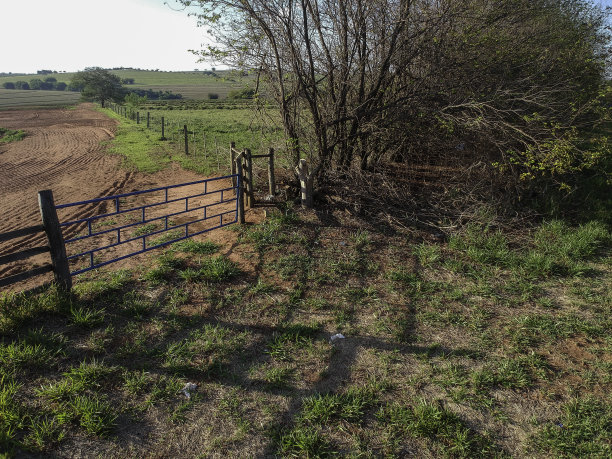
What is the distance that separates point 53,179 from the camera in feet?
41.1

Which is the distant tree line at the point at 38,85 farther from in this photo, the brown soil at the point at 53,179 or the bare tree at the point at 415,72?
the bare tree at the point at 415,72

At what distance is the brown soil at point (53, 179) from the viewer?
7.73 metres

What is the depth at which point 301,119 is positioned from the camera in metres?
9.08

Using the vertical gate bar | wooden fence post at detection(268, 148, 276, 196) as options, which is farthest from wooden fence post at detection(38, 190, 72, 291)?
wooden fence post at detection(268, 148, 276, 196)

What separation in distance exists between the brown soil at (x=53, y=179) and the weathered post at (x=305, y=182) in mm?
5068

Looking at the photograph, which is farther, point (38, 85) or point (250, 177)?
point (38, 85)

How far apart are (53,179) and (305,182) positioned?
9774 mm

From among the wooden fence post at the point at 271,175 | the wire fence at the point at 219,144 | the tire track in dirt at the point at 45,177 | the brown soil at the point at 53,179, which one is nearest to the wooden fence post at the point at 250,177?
the wooden fence post at the point at 271,175

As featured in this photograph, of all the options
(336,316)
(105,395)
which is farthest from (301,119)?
(105,395)

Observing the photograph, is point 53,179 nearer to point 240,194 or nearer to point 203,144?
point 203,144

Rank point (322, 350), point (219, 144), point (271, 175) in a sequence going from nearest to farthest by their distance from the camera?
point (322, 350), point (271, 175), point (219, 144)

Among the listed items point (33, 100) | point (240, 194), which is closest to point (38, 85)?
point (33, 100)

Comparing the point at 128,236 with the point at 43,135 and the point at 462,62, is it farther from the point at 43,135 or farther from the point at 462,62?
the point at 43,135

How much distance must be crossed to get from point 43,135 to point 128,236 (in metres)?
21.1
